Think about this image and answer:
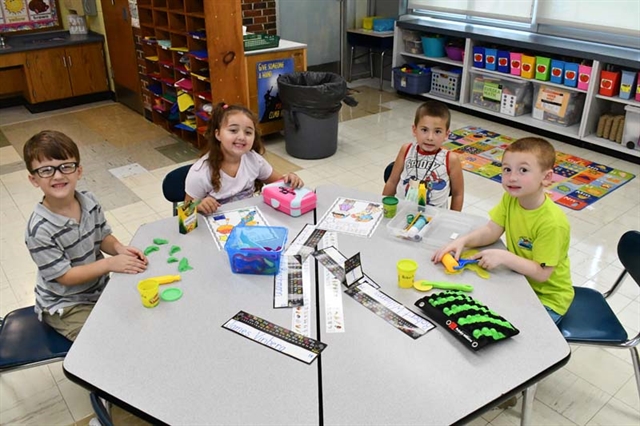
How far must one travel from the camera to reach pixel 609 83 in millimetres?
4652

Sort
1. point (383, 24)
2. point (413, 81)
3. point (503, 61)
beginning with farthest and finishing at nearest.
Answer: point (383, 24) → point (413, 81) → point (503, 61)

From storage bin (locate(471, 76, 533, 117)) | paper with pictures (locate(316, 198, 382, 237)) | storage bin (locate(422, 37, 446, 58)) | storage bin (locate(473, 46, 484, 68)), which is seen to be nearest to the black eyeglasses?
paper with pictures (locate(316, 198, 382, 237))

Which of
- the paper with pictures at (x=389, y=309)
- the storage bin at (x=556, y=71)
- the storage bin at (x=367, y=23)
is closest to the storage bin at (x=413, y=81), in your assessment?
the storage bin at (x=367, y=23)

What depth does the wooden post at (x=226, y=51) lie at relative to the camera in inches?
168

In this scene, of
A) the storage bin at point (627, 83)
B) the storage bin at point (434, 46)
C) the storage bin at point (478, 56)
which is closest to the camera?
the storage bin at point (627, 83)

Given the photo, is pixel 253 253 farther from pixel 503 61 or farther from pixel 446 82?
pixel 446 82

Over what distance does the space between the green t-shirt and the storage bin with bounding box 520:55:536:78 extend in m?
3.68

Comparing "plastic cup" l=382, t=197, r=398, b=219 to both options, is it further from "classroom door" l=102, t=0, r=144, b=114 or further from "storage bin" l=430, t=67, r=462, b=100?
"classroom door" l=102, t=0, r=144, b=114

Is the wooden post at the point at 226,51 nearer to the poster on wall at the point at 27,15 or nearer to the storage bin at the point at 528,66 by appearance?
the storage bin at the point at 528,66

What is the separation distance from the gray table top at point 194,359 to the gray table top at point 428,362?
3.6 inches

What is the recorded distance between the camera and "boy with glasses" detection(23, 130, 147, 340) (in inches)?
74.2

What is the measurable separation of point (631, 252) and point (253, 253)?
1.41 m

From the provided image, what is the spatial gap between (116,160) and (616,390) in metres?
4.20

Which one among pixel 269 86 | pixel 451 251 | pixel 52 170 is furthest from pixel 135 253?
pixel 269 86
